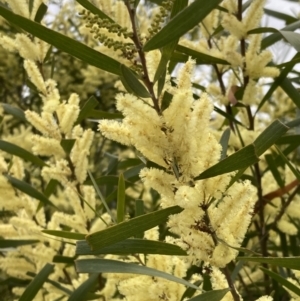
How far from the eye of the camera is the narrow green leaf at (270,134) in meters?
0.66

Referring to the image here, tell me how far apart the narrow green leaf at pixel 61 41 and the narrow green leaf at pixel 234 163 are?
0.54 feet

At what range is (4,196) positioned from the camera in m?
1.21

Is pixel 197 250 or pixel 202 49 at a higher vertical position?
pixel 202 49

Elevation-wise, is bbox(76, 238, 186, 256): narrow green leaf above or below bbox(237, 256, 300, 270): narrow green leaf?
below

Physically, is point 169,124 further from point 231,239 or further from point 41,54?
point 41,54

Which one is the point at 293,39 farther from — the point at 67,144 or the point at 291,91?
the point at 67,144

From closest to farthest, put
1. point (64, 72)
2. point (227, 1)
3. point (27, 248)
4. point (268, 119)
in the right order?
point (227, 1) < point (27, 248) < point (268, 119) < point (64, 72)

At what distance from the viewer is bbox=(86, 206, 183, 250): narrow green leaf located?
0.61 meters

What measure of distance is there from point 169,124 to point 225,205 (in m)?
0.12

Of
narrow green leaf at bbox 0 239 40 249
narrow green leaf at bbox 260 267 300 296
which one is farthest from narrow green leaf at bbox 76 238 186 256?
narrow green leaf at bbox 0 239 40 249

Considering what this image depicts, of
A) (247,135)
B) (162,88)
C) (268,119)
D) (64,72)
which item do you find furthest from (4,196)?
(64,72)

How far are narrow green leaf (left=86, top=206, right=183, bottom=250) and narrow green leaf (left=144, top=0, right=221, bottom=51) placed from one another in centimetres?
19

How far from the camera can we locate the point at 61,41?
65 centimetres

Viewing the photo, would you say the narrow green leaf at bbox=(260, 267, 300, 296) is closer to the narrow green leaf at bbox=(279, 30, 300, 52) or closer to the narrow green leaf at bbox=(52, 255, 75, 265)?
the narrow green leaf at bbox=(279, 30, 300, 52)
